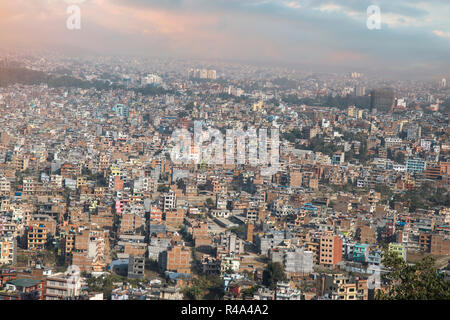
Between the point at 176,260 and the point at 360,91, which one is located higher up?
the point at 360,91

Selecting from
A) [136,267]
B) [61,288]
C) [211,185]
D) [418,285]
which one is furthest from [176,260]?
[211,185]

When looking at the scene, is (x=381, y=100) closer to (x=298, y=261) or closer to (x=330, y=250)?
(x=330, y=250)

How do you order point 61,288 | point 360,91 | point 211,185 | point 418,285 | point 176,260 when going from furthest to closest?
point 360,91 → point 211,185 → point 176,260 → point 61,288 → point 418,285

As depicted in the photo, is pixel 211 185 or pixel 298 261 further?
pixel 211 185

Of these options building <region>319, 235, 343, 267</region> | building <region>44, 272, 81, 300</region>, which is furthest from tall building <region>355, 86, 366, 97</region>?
building <region>44, 272, 81, 300</region>

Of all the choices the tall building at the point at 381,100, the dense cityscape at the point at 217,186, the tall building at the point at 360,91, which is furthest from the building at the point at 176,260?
the tall building at the point at 381,100

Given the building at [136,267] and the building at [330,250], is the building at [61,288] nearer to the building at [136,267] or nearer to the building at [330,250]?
the building at [136,267]

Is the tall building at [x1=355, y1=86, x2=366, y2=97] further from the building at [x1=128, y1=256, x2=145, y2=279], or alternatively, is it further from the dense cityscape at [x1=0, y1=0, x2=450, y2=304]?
the building at [x1=128, y1=256, x2=145, y2=279]

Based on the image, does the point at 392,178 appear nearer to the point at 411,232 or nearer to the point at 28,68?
the point at 411,232
